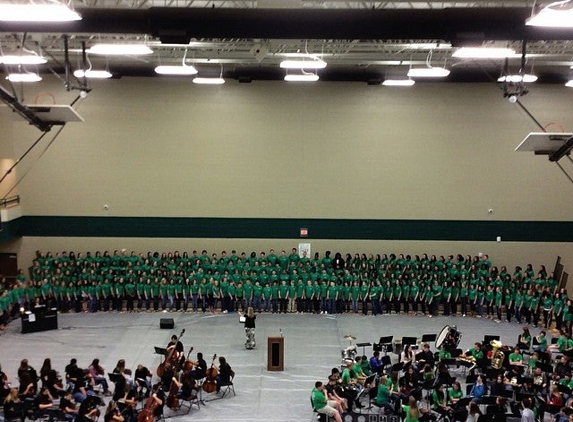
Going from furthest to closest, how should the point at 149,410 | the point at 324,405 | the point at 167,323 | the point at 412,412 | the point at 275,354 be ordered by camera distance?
1. the point at 167,323
2. the point at 275,354
3. the point at 324,405
4. the point at 149,410
5. the point at 412,412

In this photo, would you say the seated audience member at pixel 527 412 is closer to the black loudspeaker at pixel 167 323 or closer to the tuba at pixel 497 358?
the tuba at pixel 497 358

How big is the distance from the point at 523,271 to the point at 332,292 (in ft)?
30.3

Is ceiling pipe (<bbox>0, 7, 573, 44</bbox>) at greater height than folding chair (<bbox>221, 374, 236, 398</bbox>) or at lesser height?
greater

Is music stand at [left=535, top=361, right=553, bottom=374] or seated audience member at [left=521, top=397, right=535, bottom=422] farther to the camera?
music stand at [left=535, top=361, right=553, bottom=374]

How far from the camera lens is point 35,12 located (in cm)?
853

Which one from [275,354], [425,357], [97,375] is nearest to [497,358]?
[425,357]

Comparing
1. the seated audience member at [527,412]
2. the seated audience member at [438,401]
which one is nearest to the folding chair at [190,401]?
the seated audience member at [438,401]

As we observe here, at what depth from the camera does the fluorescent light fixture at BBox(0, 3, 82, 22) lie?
8.48 m

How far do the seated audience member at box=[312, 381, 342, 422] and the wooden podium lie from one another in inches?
151

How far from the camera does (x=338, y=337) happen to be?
24000 millimetres

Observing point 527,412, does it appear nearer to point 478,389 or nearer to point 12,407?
point 478,389

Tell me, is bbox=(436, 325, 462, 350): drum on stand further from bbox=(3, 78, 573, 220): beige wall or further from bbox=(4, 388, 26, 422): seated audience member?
bbox=(4, 388, 26, 422): seated audience member

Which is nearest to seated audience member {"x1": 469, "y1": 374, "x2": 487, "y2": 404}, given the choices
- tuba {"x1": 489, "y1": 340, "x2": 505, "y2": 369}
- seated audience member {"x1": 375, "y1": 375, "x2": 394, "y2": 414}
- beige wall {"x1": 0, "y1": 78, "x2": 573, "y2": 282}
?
tuba {"x1": 489, "y1": 340, "x2": 505, "y2": 369}

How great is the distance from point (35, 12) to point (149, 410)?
10.1m
